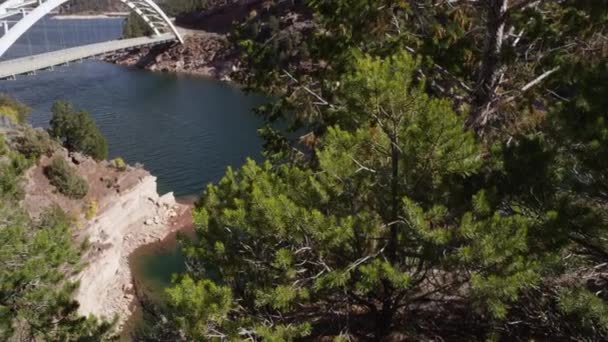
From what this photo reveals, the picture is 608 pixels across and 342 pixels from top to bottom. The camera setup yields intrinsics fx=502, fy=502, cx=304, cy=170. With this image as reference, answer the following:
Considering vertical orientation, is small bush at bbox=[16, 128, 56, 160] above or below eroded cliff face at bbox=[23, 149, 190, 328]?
above

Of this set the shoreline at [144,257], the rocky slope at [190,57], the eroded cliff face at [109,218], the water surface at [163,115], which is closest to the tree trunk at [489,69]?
the eroded cliff face at [109,218]

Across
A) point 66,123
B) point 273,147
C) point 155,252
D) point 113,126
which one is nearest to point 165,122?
point 113,126

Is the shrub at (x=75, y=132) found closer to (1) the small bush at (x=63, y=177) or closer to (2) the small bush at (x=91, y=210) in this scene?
(1) the small bush at (x=63, y=177)

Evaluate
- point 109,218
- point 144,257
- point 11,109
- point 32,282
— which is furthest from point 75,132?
point 32,282

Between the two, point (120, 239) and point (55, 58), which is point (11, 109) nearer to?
point (120, 239)

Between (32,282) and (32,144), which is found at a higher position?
(32,282)

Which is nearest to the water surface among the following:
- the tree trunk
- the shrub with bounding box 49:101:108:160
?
the shrub with bounding box 49:101:108:160

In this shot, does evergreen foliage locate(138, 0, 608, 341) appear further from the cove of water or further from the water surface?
the water surface
